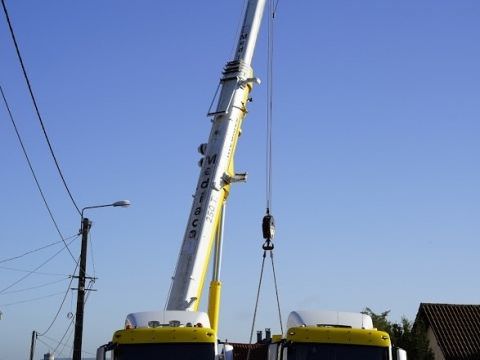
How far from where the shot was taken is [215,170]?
23219 mm

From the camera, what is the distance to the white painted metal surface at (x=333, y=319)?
1878cm

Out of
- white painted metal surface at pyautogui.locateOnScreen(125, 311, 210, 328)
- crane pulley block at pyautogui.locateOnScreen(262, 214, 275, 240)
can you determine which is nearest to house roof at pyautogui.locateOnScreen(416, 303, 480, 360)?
crane pulley block at pyautogui.locateOnScreen(262, 214, 275, 240)

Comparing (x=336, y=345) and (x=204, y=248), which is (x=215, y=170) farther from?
(x=336, y=345)

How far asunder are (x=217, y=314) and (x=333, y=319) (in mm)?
4173

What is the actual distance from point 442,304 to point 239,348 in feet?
37.5

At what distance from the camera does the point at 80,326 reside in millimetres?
28578

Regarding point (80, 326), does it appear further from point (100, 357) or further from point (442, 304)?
point (442, 304)

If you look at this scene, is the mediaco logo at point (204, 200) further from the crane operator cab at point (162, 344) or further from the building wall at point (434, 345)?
the building wall at point (434, 345)

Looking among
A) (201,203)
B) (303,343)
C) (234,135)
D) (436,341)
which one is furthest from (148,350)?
(436,341)

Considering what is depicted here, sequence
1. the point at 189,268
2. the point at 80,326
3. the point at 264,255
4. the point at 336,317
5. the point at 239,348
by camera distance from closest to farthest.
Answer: the point at 336,317, the point at 189,268, the point at 264,255, the point at 80,326, the point at 239,348

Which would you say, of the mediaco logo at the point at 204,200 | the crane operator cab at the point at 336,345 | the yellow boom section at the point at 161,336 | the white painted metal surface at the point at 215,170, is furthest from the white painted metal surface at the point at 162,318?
the mediaco logo at the point at 204,200

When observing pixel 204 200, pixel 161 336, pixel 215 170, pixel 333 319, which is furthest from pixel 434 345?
pixel 161 336

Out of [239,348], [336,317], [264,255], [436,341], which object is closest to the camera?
[336,317]

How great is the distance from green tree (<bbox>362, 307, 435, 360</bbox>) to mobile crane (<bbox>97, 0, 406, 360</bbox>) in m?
14.1
